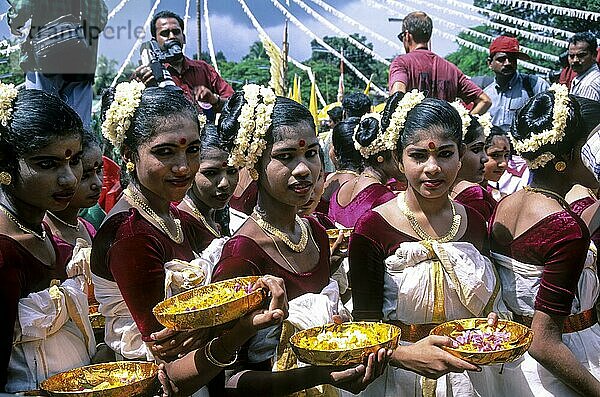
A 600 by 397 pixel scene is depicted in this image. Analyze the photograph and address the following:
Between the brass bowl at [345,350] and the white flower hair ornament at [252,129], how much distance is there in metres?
0.80

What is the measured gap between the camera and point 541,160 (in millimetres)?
3377

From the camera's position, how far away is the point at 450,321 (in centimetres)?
304

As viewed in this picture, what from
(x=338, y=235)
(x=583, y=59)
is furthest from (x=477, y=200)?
(x=583, y=59)

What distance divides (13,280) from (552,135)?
95.5 inches

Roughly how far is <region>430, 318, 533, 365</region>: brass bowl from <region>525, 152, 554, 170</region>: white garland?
0.85 meters

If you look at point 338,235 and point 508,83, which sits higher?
point 508,83

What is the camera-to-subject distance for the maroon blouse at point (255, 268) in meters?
2.92

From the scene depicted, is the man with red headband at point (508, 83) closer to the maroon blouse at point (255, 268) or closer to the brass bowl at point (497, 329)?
the brass bowl at point (497, 329)

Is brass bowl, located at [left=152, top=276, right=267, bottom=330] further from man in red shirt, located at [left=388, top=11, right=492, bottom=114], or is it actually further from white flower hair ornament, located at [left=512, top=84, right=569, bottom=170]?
man in red shirt, located at [left=388, top=11, right=492, bottom=114]

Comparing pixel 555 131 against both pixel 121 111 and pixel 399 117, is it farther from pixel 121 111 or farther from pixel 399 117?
pixel 121 111

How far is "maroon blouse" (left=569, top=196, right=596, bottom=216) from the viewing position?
380cm

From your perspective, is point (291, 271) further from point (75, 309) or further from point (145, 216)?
point (75, 309)

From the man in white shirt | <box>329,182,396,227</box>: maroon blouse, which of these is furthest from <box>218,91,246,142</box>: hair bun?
the man in white shirt

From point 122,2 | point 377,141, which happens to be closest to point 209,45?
point 122,2
